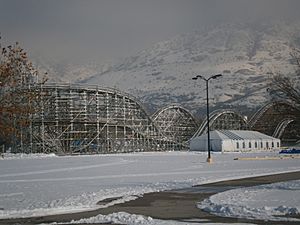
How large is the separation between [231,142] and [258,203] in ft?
231

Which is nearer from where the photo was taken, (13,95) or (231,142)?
(13,95)

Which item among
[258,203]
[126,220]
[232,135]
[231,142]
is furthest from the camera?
→ [232,135]

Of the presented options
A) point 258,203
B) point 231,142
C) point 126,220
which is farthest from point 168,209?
point 231,142

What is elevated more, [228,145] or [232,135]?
[232,135]

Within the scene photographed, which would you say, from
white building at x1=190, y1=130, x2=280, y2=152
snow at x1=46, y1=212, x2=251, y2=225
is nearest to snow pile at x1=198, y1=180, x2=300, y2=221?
snow at x1=46, y1=212, x2=251, y2=225

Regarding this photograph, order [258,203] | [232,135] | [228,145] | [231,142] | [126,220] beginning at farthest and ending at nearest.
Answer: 1. [232,135]
2. [231,142]
3. [228,145]
4. [258,203]
5. [126,220]

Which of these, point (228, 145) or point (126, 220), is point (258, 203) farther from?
point (228, 145)

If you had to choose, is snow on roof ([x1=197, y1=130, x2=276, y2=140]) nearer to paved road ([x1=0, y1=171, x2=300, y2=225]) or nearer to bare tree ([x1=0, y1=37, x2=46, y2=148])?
paved road ([x1=0, y1=171, x2=300, y2=225])

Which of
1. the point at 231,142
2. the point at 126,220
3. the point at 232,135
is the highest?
the point at 232,135

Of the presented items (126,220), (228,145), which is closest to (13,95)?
(126,220)

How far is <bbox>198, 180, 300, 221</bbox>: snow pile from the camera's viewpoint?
14242mm

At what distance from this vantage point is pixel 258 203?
1623cm

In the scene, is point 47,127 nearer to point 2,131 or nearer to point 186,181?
point 186,181

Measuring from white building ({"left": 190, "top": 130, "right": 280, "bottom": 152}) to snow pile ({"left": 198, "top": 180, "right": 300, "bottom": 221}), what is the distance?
212 feet
